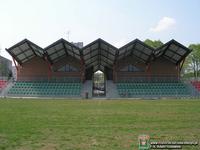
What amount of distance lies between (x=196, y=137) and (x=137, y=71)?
4816 cm

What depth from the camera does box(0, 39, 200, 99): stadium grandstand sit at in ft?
177

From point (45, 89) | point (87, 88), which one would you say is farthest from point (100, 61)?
point (45, 89)

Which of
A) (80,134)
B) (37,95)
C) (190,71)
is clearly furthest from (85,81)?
(80,134)

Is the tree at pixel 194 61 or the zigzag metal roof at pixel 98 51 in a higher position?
the tree at pixel 194 61

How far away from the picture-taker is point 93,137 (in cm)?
1204

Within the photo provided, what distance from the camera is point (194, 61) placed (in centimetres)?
8544

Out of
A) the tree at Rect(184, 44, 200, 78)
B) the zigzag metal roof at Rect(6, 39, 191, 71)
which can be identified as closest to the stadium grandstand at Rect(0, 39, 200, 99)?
the zigzag metal roof at Rect(6, 39, 191, 71)

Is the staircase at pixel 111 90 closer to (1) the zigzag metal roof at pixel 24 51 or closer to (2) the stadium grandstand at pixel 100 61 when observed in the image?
(2) the stadium grandstand at pixel 100 61

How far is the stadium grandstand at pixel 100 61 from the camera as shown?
177 feet

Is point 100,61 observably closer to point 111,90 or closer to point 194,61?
point 111,90

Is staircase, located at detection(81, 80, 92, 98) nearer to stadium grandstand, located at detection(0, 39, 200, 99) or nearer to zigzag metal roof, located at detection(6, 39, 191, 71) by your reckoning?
stadium grandstand, located at detection(0, 39, 200, 99)

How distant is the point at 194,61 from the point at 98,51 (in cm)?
3877

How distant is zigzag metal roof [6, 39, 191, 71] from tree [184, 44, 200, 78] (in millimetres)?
26710

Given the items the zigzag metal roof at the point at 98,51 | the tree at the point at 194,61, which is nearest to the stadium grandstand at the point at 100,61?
the zigzag metal roof at the point at 98,51
